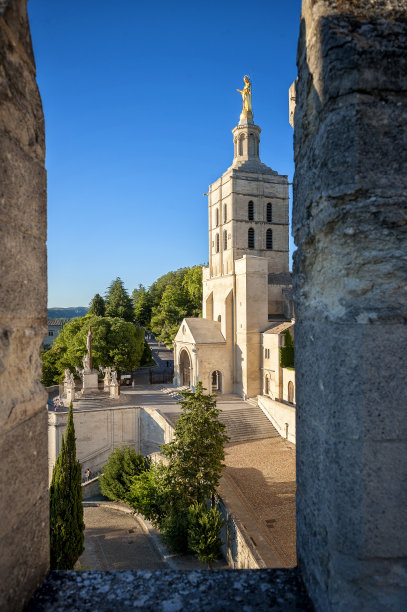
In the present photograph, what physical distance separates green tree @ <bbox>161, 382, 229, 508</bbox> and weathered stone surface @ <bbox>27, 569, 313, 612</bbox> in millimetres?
12459

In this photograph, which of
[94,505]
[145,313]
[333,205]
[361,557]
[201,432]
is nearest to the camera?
[361,557]

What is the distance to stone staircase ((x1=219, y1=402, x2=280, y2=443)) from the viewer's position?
2264 centimetres

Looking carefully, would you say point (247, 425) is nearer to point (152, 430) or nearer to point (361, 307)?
point (152, 430)

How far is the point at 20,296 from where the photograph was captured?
2545mm

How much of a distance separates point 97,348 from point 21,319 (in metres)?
32.6

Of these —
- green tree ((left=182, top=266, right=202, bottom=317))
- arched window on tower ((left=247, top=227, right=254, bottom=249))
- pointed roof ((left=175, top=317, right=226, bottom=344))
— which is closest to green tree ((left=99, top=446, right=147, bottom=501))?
pointed roof ((left=175, top=317, right=226, bottom=344))

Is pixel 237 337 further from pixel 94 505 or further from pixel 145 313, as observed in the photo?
pixel 145 313

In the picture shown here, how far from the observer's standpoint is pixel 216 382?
30.6 metres

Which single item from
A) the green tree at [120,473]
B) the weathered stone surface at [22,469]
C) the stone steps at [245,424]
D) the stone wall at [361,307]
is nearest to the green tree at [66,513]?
the green tree at [120,473]

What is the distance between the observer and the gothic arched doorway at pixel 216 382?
2977 cm

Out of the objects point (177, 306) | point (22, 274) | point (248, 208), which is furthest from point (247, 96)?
point (22, 274)

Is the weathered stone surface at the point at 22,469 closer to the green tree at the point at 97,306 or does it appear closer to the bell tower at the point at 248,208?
the bell tower at the point at 248,208

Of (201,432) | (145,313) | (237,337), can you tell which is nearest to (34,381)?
(201,432)

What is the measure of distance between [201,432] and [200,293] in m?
28.1
